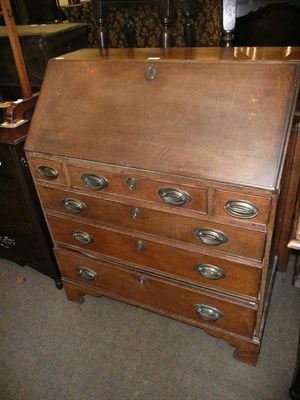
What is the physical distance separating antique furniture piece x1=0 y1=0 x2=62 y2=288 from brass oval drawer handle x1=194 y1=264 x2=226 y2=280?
3.18 ft

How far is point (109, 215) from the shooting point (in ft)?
4.77

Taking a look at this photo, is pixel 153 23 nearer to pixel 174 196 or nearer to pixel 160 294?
pixel 174 196

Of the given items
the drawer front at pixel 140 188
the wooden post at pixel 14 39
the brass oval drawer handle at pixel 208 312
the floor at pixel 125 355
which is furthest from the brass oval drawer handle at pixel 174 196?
the wooden post at pixel 14 39

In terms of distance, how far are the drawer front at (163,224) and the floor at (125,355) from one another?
27.9 inches

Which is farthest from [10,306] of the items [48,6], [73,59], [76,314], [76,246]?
[48,6]

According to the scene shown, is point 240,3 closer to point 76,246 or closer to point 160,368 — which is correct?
point 76,246

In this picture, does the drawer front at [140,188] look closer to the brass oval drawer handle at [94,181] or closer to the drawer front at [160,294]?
the brass oval drawer handle at [94,181]

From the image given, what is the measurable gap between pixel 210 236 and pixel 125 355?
0.88 metres

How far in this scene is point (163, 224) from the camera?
4.38ft

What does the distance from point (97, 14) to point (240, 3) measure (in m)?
0.83

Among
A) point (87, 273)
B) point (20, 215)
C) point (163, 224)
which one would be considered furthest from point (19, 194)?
point (163, 224)

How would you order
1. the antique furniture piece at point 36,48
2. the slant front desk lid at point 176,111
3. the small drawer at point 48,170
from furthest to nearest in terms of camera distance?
the antique furniture piece at point 36,48
the small drawer at point 48,170
the slant front desk lid at point 176,111

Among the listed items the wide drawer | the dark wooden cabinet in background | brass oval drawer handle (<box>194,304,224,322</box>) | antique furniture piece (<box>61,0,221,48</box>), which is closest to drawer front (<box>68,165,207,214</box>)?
the wide drawer

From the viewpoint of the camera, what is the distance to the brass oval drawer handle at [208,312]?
1.48 m
